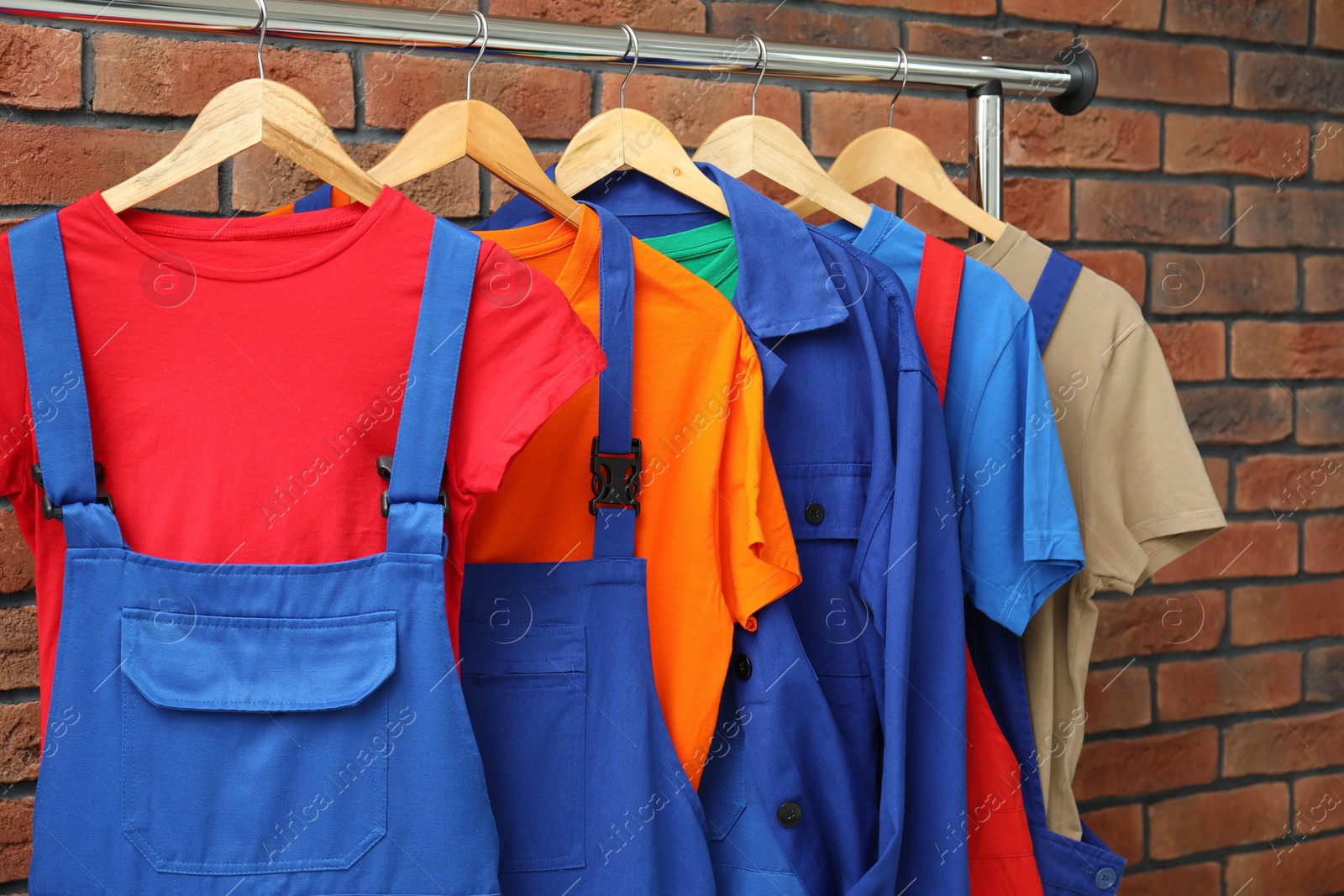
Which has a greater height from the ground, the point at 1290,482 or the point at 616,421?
the point at 616,421

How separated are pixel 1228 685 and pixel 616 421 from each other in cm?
133

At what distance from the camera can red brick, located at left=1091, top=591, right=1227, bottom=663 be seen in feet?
5.31

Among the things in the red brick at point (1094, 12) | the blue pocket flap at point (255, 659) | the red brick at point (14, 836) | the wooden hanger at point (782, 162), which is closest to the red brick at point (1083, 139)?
the red brick at point (1094, 12)

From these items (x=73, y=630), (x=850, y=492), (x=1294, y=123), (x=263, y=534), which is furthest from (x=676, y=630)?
(x=1294, y=123)

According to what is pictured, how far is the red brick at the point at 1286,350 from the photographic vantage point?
1644mm

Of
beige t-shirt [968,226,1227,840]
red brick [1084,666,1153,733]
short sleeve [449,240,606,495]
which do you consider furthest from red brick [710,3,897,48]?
red brick [1084,666,1153,733]

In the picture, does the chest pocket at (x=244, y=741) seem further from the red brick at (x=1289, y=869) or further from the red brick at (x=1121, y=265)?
the red brick at (x=1289, y=869)

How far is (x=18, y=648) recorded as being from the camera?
1.10 m

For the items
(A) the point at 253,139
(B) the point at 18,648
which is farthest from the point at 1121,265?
(B) the point at 18,648

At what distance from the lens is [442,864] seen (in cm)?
69

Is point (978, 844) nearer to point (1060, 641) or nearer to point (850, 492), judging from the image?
point (1060, 641)

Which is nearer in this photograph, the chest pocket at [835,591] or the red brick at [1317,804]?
the chest pocket at [835,591]

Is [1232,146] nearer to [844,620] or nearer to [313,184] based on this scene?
[844,620]

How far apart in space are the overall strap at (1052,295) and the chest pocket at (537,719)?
533 millimetres
